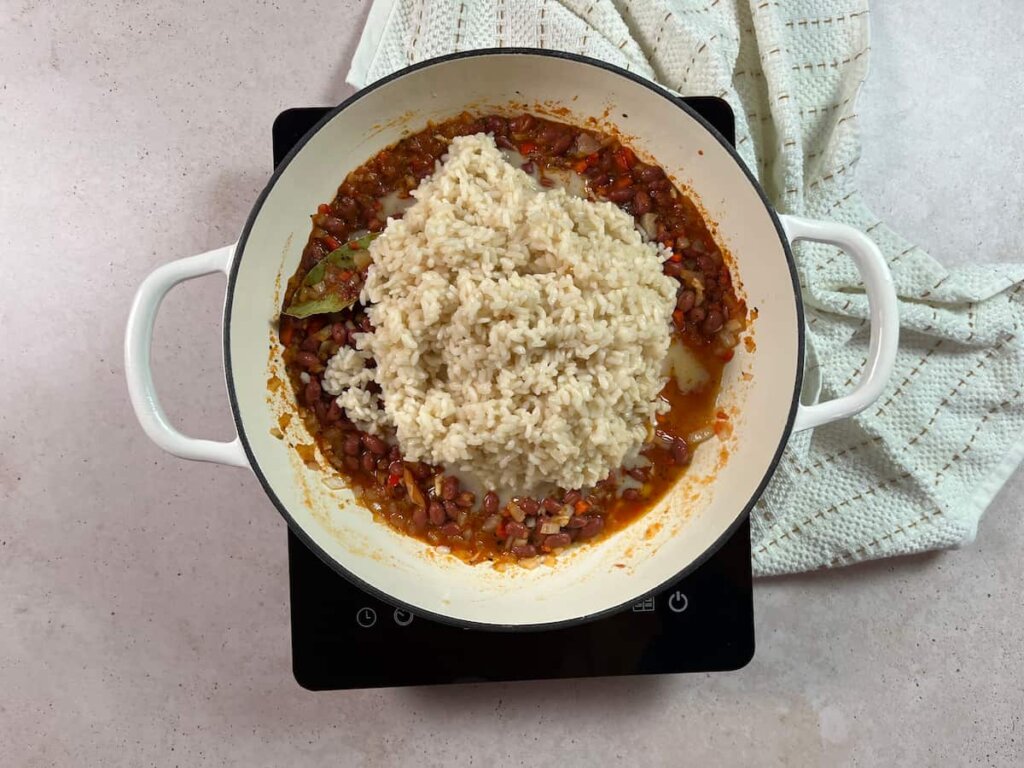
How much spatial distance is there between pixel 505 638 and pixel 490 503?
0.35 m

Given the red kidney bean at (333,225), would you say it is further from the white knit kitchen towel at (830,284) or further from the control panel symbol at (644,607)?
the control panel symbol at (644,607)

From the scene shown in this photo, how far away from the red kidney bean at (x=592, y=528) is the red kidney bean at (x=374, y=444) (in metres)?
0.53

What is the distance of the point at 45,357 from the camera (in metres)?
2.34

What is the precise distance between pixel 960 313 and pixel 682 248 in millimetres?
784

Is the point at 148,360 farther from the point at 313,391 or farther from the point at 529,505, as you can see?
the point at 529,505

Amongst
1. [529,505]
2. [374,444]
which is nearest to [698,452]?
[529,505]

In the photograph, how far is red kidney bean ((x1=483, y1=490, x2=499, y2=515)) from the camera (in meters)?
2.08

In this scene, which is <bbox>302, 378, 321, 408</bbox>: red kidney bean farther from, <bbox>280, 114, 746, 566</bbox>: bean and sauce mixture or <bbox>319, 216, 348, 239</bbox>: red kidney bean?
<bbox>319, 216, 348, 239</bbox>: red kidney bean

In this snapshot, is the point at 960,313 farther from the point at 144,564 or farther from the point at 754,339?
the point at 144,564

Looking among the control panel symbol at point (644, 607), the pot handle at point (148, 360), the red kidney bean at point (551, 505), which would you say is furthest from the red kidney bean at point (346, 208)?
the control panel symbol at point (644, 607)

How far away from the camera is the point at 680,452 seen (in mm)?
2098

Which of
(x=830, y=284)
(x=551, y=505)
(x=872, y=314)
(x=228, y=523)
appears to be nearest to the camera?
(x=872, y=314)

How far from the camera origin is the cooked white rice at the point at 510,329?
186 centimetres

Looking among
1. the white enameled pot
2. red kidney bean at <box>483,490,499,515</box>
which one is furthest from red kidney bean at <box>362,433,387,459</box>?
red kidney bean at <box>483,490,499,515</box>
